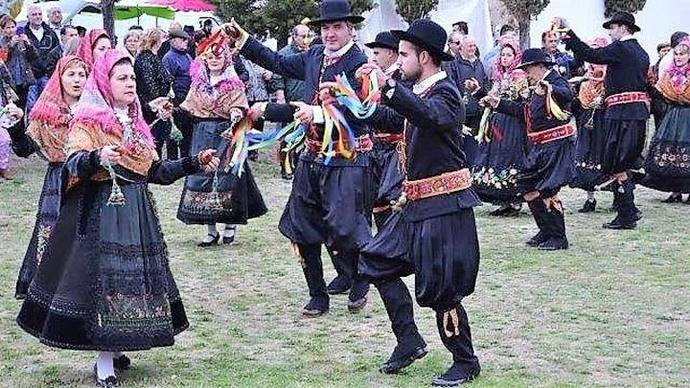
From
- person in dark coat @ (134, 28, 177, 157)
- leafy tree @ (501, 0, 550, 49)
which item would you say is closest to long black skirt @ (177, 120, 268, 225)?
person in dark coat @ (134, 28, 177, 157)

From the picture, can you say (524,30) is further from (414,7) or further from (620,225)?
(620,225)

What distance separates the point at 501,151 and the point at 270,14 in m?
8.68

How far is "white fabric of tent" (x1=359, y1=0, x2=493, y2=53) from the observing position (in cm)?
2420

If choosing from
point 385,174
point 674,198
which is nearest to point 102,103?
point 385,174

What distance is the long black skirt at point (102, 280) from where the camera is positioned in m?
5.70

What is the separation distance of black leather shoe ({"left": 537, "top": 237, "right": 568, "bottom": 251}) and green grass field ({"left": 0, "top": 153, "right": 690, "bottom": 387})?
0.54 ft

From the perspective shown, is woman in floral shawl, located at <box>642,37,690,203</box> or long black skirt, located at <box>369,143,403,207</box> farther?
woman in floral shawl, located at <box>642,37,690,203</box>

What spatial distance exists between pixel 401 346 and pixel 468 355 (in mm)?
378

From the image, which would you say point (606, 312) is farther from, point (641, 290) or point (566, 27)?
point (566, 27)

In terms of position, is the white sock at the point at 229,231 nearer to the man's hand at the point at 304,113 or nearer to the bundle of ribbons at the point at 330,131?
the bundle of ribbons at the point at 330,131

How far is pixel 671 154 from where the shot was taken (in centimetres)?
1244

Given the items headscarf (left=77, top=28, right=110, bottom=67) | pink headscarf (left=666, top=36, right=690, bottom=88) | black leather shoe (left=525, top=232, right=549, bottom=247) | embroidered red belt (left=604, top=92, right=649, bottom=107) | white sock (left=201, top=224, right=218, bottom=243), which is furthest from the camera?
pink headscarf (left=666, top=36, right=690, bottom=88)

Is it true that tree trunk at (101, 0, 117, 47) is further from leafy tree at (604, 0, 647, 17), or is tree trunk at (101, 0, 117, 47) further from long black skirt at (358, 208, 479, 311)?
long black skirt at (358, 208, 479, 311)

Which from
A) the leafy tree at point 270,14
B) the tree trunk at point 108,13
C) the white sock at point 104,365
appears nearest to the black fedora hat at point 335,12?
the white sock at point 104,365
